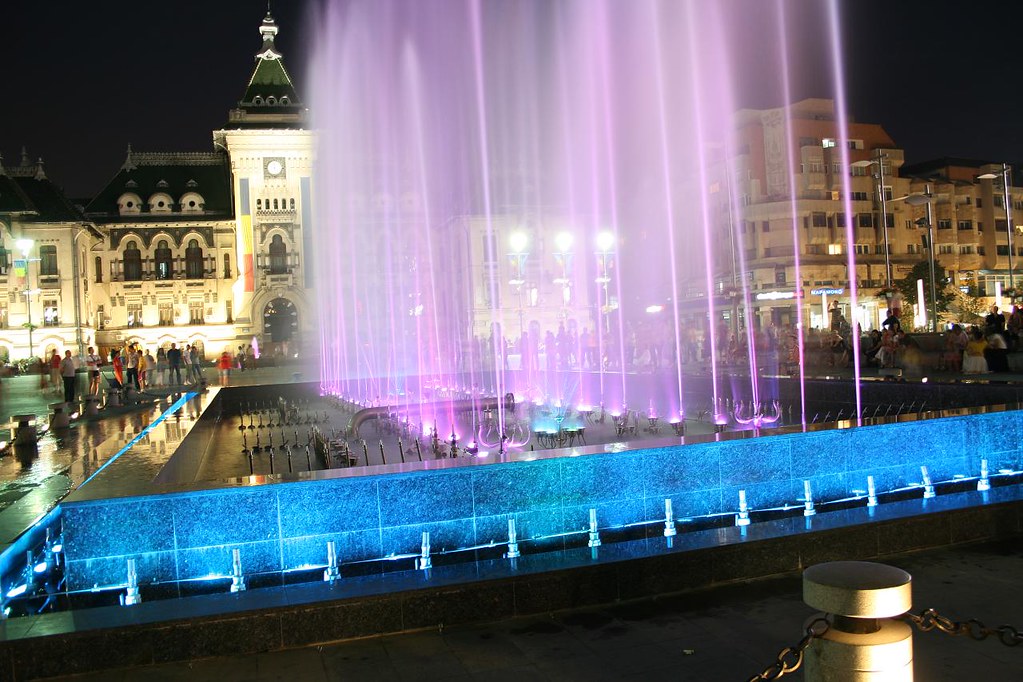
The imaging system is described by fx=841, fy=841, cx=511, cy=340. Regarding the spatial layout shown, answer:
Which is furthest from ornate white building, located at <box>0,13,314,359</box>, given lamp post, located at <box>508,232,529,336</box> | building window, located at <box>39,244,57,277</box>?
lamp post, located at <box>508,232,529,336</box>

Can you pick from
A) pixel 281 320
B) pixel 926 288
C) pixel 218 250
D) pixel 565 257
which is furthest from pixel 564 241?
pixel 218 250

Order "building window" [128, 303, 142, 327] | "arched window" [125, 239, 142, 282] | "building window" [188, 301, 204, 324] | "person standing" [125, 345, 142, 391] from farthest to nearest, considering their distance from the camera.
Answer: "building window" [188, 301, 204, 324] < "arched window" [125, 239, 142, 282] < "building window" [128, 303, 142, 327] < "person standing" [125, 345, 142, 391]

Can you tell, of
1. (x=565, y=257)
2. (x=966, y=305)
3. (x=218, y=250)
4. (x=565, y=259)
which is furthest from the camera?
(x=218, y=250)

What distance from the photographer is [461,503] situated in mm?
6461

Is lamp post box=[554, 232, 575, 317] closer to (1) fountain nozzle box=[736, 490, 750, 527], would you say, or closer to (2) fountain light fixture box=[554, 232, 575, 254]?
(2) fountain light fixture box=[554, 232, 575, 254]

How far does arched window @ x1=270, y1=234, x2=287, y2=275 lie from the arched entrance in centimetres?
233

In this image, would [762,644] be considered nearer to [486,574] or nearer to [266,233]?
[486,574]

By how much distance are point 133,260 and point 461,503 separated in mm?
62967

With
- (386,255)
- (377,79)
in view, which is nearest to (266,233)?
(386,255)

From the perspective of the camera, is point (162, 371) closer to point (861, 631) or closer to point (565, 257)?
point (565, 257)

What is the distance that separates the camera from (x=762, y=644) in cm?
461

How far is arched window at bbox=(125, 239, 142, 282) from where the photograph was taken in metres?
62.2

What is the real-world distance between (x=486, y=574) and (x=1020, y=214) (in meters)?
75.2

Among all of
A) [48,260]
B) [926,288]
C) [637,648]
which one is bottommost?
[637,648]
